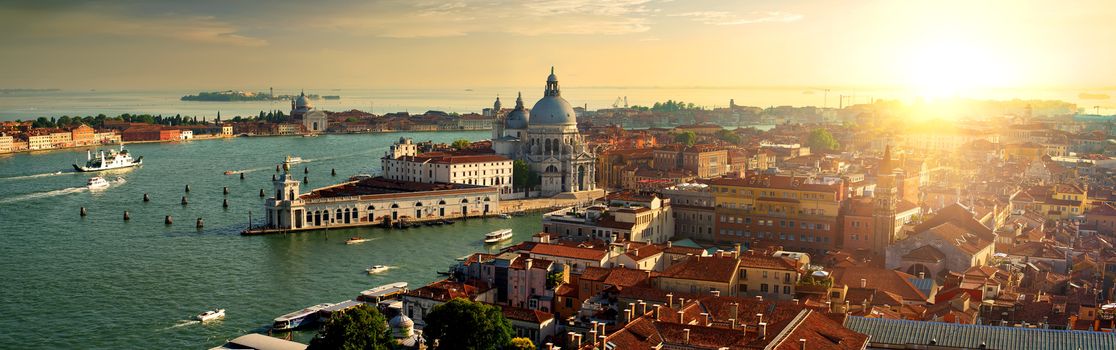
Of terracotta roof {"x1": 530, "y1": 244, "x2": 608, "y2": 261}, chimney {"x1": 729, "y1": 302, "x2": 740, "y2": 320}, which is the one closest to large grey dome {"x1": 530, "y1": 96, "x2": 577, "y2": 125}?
terracotta roof {"x1": 530, "y1": 244, "x2": 608, "y2": 261}

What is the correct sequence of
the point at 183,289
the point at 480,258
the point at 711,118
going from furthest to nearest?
the point at 711,118, the point at 183,289, the point at 480,258

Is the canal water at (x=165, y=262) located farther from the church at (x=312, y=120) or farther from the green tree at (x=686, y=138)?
the church at (x=312, y=120)

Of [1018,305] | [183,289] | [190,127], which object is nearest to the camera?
[1018,305]

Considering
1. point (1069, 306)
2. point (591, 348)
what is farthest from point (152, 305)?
point (1069, 306)

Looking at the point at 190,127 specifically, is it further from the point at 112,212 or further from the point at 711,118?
the point at 711,118

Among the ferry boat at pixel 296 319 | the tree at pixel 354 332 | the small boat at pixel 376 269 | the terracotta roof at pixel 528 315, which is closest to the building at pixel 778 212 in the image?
the small boat at pixel 376 269

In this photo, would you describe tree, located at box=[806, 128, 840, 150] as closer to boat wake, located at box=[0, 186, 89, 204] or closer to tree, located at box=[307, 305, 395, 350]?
boat wake, located at box=[0, 186, 89, 204]
